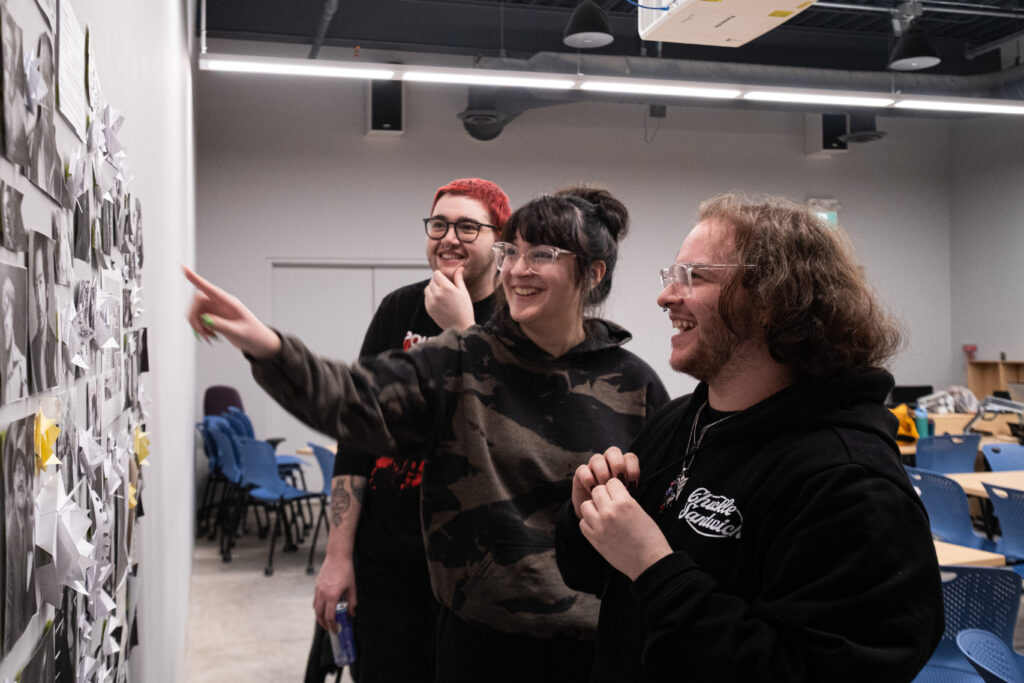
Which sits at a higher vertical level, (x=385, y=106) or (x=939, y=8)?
(x=939, y=8)

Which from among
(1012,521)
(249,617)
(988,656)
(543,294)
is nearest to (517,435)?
(543,294)

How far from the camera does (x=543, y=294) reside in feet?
5.10

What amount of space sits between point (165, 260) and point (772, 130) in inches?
357

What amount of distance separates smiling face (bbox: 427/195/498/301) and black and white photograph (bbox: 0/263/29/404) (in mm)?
1250

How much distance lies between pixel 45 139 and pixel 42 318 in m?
0.15

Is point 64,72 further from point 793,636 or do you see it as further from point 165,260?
point 165,260

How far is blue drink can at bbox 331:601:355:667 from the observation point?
6.40ft

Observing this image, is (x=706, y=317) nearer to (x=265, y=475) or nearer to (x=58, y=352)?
(x=58, y=352)

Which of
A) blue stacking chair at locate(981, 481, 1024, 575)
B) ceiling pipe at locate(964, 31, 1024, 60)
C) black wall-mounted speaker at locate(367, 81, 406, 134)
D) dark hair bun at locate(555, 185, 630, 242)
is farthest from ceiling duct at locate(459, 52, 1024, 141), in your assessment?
dark hair bun at locate(555, 185, 630, 242)

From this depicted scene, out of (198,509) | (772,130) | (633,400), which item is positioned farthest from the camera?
(772,130)

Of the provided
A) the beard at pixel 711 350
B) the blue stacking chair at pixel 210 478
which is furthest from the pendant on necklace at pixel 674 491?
the blue stacking chair at pixel 210 478

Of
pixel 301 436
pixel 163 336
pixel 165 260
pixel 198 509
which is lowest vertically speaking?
pixel 198 509

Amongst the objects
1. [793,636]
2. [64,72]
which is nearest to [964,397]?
[793,636]

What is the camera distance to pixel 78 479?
904 millimetres
